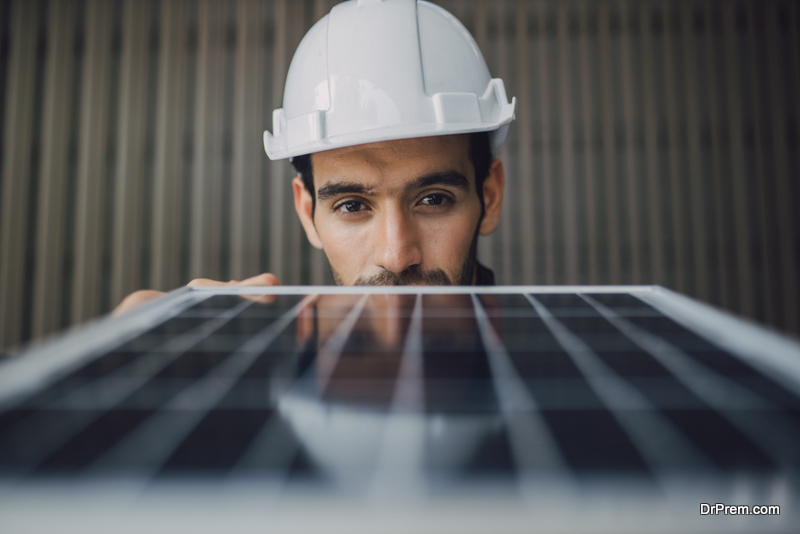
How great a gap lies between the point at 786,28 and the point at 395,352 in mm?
3826

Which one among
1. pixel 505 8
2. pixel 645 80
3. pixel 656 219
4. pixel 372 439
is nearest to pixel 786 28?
pixel 645 80

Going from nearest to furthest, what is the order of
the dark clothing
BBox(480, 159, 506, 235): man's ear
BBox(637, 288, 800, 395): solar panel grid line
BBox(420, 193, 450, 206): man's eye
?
BBox(637, 288, 800, 395): solar panel grid line
BBox(420, 193, 450, 206): man's eye
BBox(480, 159, 506, 235): man's ear
the dark clothing

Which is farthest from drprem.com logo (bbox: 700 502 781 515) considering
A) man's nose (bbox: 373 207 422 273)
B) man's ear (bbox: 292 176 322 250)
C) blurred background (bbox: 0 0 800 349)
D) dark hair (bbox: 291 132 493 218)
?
blurred background (bbox: 0 0 800 349)

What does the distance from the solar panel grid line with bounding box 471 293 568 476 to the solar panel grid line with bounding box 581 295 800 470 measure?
8 cm

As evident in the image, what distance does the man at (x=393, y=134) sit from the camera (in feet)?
3.13

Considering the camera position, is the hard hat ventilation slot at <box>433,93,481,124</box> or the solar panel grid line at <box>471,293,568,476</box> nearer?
the solar panel grid line at <box>471,293,568,476</box>

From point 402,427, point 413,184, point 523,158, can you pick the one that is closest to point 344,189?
point 413,184

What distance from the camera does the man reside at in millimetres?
955

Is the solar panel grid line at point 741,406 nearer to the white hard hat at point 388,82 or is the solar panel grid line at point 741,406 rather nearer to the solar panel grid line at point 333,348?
the solar panel grid line at point 333,348

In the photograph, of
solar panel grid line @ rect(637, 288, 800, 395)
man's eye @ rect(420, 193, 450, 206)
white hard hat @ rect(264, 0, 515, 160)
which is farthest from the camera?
man's eye @ rect(420, 193, 450, 206)

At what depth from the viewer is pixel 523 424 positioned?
172 mm

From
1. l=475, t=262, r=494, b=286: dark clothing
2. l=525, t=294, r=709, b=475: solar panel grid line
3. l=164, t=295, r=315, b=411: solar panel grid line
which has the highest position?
l=475, t=262, r=494, b=286: dark clothing

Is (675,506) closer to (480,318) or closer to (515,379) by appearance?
(515,379)

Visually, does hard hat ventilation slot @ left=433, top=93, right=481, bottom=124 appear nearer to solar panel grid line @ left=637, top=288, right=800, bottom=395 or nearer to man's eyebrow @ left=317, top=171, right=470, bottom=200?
man's eyebrow @ left=317, top=171, right=470, bottom=200
